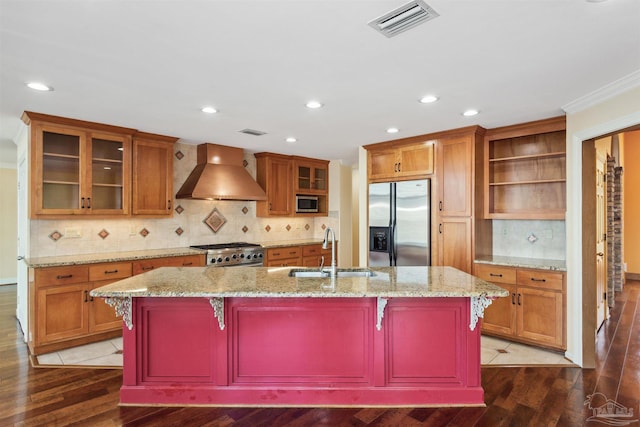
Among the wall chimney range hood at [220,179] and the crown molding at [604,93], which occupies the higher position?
the crown molding at [604,93]

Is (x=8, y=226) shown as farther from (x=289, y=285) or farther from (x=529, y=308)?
(x=529, y=308)

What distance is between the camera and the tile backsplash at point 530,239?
3.91 metres

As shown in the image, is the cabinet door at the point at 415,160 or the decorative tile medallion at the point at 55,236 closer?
the decorative tile medallion at the point at 55,236

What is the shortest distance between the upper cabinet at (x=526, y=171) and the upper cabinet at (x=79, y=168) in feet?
13.7

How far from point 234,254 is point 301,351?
254cm

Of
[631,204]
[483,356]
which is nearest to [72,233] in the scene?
[483,356]

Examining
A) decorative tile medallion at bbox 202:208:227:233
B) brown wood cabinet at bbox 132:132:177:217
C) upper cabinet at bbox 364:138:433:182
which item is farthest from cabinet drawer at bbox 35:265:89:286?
upper cabinet at bbox 364:138:433:182

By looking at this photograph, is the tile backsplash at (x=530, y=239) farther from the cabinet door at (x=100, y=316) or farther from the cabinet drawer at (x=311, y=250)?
the cabinet door at (x=100, y=316)

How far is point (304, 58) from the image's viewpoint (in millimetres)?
2227

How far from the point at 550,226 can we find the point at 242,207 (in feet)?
13.8

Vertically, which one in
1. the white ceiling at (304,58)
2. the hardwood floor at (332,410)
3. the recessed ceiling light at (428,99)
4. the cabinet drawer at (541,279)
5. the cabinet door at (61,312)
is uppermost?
the white ceiling at (304,58)

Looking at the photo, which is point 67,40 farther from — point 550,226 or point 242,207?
point 550,226

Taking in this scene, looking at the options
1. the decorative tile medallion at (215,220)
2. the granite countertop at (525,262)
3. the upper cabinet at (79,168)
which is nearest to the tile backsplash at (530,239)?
the granite countertop at (525,262)

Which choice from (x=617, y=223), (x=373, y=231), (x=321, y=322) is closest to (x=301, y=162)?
(x=373, y=231)
